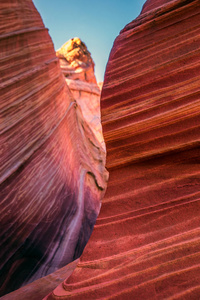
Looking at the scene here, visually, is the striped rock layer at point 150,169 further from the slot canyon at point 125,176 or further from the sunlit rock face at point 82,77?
the sunlit rock face at point 82,77

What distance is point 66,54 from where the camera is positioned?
436 inches

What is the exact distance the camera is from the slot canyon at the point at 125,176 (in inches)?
51.1

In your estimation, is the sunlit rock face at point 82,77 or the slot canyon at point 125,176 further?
the sunlit rock face at point 82,77

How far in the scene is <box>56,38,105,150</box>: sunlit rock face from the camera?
1033cm

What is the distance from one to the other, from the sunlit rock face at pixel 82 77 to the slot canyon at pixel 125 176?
674 cm

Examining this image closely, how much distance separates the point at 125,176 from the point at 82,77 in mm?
9825

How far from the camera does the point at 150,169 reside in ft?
5.47

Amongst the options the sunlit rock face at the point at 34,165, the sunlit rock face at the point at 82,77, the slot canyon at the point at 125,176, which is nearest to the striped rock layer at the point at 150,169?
the slot canyon at the point at 125,176

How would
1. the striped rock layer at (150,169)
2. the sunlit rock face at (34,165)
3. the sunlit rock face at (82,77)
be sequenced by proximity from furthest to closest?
the sunlit rock face at (82,77), the sunlit rock face at (34,165), the striped rock layer at (150,169)

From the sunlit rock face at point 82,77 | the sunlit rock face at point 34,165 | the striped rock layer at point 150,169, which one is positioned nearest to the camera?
the striped rock layer at point 150,169

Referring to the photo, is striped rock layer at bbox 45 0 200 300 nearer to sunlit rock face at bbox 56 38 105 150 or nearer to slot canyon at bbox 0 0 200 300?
slot canyon at bbox 0 0 200 300

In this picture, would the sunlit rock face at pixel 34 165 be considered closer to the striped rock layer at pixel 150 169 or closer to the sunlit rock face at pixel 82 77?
the striped rock layer at pixel 150 169

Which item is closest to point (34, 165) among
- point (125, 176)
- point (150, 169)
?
point (125, 176)

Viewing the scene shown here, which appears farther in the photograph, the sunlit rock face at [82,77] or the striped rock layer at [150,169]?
the sunlit rock face at [82,77]
